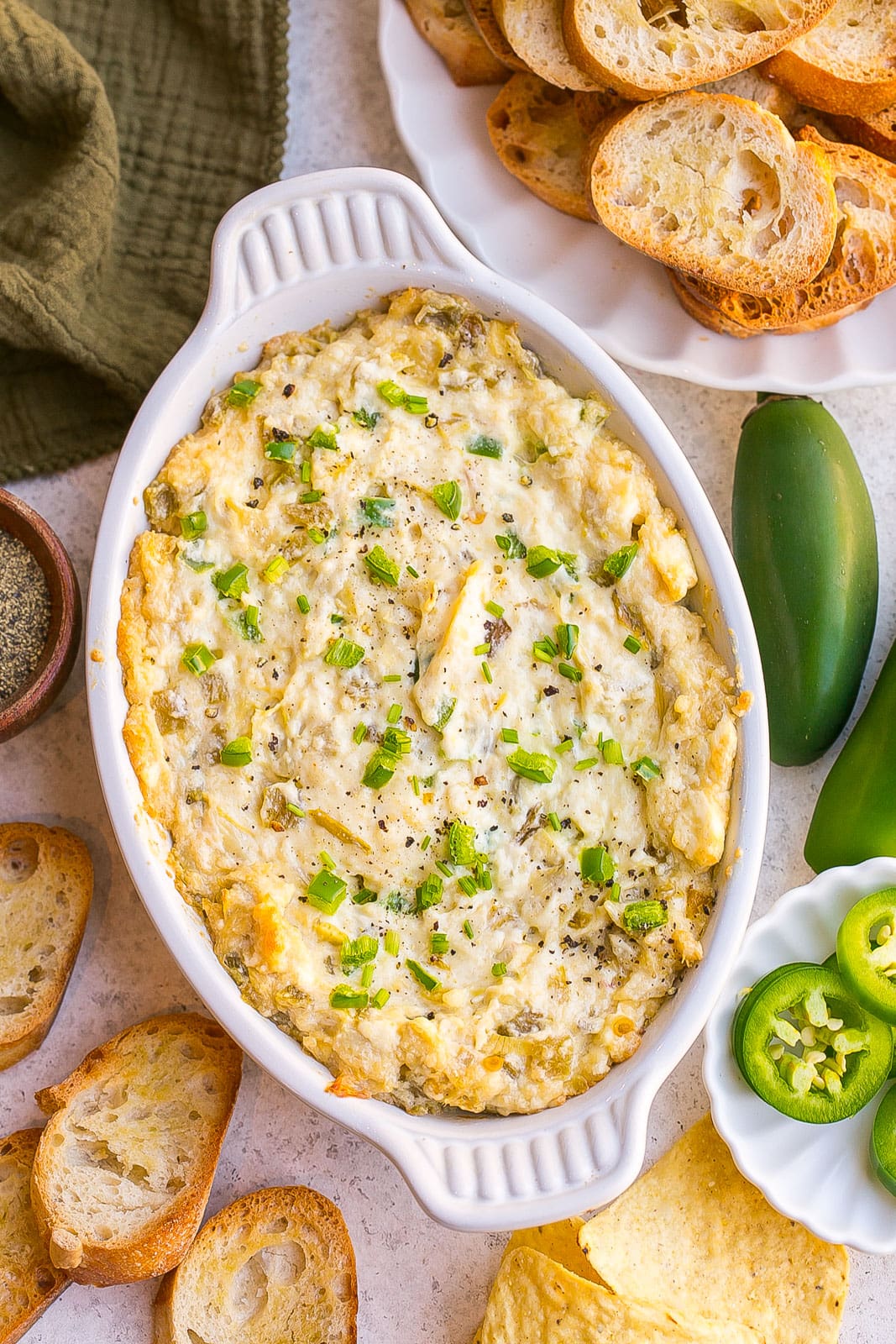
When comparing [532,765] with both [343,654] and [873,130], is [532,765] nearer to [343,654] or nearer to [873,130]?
[343,654]

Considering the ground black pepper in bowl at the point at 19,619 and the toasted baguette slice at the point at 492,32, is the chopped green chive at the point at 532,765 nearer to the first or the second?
the ground black pepper in bowl at the point at 19,619

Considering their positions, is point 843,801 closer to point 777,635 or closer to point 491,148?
point 777,635

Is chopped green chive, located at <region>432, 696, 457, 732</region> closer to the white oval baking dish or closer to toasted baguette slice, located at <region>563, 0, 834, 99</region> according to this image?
the white oval baking dish

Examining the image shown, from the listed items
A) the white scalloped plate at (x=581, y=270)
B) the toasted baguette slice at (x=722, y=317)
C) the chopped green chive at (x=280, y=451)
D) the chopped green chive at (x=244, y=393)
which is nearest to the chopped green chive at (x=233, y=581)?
the chopped green chive at (x=280, y=451)

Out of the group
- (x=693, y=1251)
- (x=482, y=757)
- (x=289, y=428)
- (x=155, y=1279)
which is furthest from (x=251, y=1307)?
(x=289, y=428)

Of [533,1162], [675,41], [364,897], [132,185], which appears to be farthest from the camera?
[132,185]

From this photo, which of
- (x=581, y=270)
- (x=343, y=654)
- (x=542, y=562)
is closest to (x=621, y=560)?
(x=542, y=562)

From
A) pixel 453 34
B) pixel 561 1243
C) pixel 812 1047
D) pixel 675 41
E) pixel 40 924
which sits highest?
pixel 675 41
